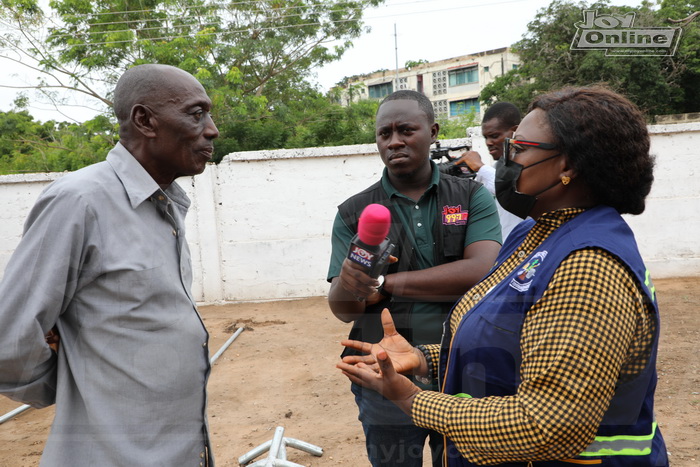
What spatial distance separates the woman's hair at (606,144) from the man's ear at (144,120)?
129 centimetres

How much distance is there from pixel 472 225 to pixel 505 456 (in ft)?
3.88

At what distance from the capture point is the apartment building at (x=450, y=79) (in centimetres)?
3281

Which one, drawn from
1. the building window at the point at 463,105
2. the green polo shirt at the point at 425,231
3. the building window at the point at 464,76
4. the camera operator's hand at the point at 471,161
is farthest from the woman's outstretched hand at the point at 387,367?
the building window at the point at 463,105

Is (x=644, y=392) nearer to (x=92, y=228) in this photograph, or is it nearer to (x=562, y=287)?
(x=562, y=287)

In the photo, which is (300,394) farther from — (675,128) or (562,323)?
(675,128)

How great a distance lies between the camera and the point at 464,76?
3444 cm

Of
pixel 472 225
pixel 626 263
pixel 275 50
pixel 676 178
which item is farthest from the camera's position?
pixel 275 50

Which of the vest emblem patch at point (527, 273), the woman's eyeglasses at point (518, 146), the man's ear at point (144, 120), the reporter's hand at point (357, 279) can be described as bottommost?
the reporter's hand at point (357, 279)

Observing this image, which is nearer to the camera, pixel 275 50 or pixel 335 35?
pixel 275 50

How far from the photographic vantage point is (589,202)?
5.22 feet

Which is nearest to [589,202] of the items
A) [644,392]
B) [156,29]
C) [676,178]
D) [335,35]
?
[644,392]

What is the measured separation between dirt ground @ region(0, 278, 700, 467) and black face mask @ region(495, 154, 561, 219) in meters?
2.59

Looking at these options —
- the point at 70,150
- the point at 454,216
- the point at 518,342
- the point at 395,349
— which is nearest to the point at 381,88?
the point at 70,150

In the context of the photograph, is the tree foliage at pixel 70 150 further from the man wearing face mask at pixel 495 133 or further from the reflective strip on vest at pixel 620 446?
the reflective strip on vest at pixel 620 446
